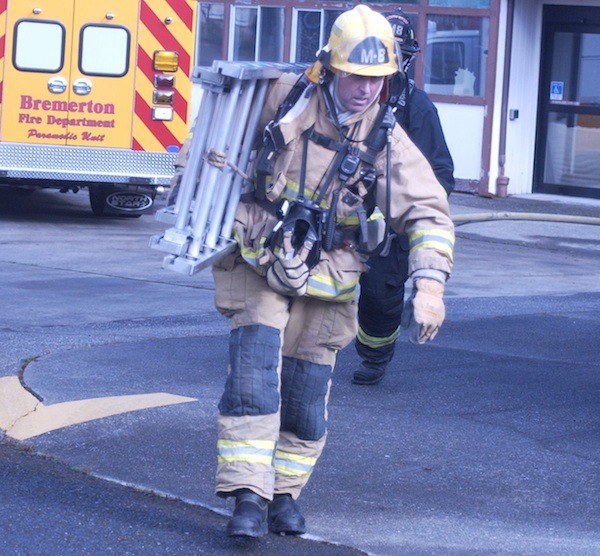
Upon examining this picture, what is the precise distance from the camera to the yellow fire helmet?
4238mm

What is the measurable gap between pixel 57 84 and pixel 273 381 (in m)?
8.73

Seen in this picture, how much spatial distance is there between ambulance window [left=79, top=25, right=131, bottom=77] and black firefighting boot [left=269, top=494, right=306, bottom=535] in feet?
28.6

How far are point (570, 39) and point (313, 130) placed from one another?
43.0 feet

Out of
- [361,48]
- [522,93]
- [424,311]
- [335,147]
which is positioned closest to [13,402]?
[335,147]

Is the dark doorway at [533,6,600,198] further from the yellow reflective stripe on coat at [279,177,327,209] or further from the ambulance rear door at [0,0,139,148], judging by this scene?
the yellow reflective stripe on coat at [279,177,327,209]

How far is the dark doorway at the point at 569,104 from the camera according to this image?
16609mm

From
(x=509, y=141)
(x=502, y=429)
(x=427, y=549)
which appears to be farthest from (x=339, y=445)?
(x=509, y=141)

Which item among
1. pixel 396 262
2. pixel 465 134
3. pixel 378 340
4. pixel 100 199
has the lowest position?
pixel 378 340

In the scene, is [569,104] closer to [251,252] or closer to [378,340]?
[378,340]

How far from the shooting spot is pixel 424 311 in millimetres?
4176

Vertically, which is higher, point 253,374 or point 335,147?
point 335,147

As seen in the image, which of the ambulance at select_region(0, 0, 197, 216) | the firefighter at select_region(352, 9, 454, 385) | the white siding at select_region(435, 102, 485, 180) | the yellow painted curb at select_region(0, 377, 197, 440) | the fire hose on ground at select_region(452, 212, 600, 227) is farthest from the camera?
the white siding at select_region(435, 102, 485, 180)

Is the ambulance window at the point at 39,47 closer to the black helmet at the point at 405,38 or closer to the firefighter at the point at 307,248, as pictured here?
the black helmet at the point at 405,38

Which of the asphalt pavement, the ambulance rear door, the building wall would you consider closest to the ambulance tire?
the ambulance rear door
